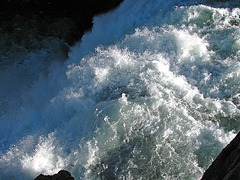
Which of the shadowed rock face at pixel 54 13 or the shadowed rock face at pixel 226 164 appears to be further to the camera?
the shadowed rock face at pixel 54 13

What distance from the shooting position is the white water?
5762mm

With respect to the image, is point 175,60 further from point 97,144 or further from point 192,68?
point 97,144

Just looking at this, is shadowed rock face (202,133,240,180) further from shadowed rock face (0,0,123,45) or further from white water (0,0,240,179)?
shadowed rock face (0,0,123,45)

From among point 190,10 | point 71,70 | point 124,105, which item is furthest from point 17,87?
point 190,10

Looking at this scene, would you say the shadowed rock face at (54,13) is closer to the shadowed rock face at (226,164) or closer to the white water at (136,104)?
the white water at (136,104)

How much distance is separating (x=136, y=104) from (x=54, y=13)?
8335 millimetres

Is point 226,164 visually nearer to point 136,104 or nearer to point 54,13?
point 136,104

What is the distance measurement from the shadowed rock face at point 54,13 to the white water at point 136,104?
2.16 metres

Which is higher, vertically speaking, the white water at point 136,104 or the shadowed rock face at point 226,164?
the shadowed rock face at point 226,164

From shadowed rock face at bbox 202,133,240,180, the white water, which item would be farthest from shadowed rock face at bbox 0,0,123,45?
shadowed rock face at bbox 202,133,240,180

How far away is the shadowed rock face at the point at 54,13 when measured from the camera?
467 inches

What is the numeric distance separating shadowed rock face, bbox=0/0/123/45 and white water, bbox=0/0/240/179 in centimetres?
216

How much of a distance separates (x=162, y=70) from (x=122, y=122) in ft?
7.29

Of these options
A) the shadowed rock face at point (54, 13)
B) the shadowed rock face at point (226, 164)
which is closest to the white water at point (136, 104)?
the shadowed rock face at point (226, 164)
